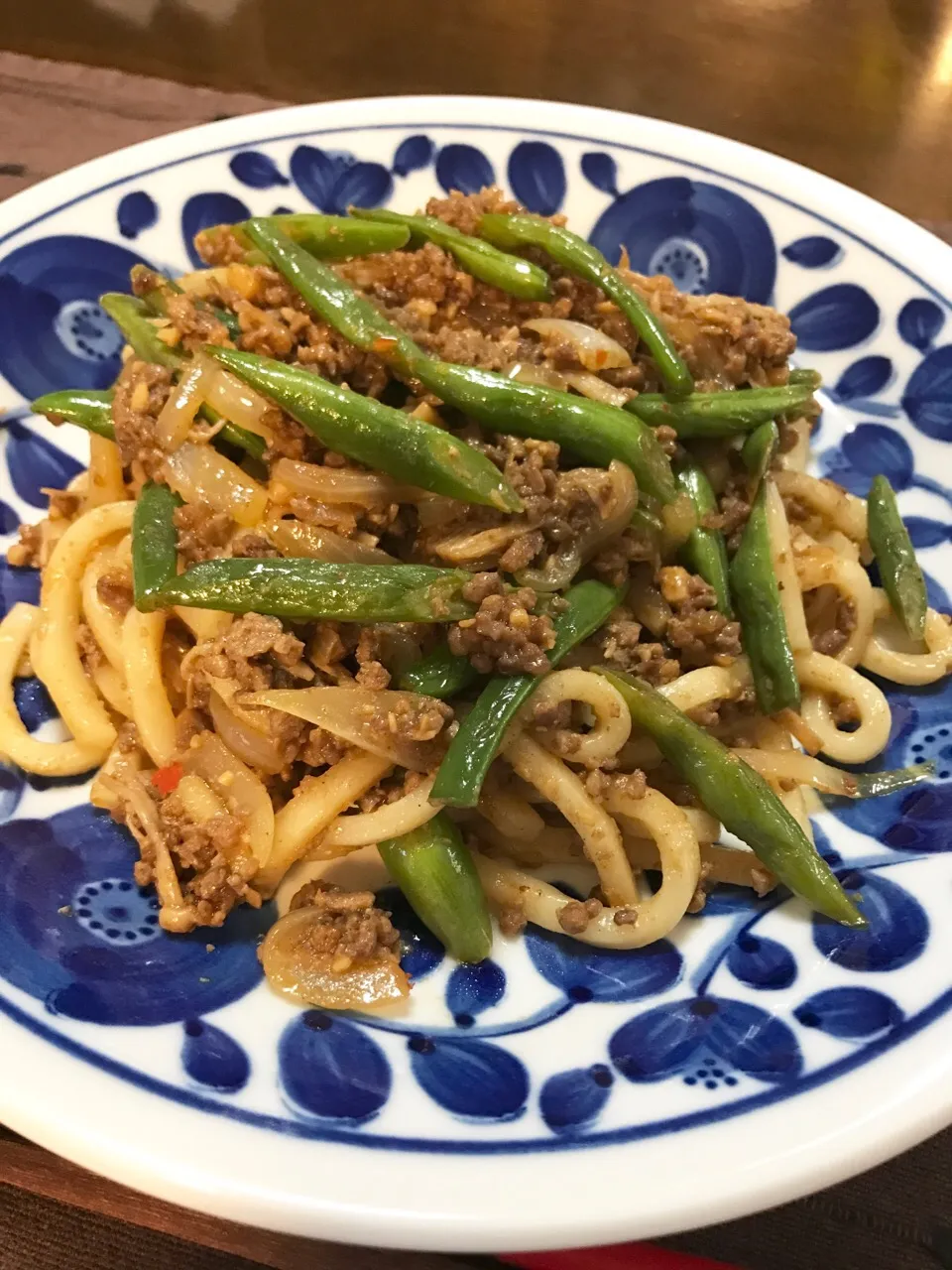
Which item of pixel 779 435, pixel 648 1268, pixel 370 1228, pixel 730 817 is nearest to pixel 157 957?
pixel 370 1228

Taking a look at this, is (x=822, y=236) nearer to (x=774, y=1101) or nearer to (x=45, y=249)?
(x=45, y=249)

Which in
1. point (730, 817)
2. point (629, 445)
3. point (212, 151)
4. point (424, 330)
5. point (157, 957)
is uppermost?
point (212, 151)

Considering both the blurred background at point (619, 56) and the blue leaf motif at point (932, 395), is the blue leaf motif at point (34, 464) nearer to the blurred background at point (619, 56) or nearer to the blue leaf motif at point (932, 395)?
the blurred background at point (619, 56)

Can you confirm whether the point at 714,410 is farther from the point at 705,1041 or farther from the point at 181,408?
the point at 705,1041

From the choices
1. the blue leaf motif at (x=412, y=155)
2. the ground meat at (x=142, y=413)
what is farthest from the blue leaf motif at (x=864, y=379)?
the ground meat at (x=142, y=413)

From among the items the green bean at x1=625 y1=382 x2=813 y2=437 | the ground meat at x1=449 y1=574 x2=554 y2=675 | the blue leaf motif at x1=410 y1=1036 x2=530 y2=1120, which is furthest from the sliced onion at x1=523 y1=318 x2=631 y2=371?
the blue leaf motif at x1=410 y1=1036 x2=530 y2=1120
